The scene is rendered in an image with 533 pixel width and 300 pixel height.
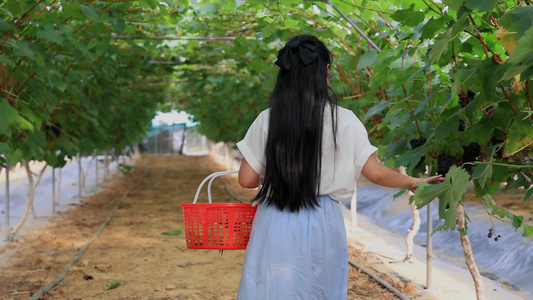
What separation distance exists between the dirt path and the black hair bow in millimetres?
2930

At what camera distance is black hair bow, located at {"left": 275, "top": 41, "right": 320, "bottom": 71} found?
2252mm

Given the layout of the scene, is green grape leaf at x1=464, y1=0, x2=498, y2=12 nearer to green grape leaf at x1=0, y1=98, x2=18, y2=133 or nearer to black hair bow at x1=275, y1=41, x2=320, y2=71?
black hair bow at x1=275, y1=41, x2=320, y2=71

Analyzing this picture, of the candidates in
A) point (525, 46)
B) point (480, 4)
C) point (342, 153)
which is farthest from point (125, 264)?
point (525, 46)

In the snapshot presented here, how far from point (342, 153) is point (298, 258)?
0.41 metres

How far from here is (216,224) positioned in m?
2.44

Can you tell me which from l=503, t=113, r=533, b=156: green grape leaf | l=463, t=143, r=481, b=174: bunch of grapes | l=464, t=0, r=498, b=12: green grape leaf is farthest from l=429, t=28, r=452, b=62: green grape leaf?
l=463, t=143, r=481, b=174: bunch of grapes

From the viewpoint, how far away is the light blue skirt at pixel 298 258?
226 centimetres

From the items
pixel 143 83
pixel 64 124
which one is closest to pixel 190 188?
pixel 143 83

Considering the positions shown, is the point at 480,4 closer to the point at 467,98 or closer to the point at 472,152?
the point at 467,98

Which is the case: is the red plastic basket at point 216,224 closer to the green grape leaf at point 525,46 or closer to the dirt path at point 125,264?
the green grape leaf at point 525,46

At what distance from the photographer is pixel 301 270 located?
7.43ft

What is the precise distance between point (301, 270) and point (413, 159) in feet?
2.53

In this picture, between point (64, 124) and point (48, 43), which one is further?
point (64, 124)

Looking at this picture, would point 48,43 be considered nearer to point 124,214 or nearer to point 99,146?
point 99,146
